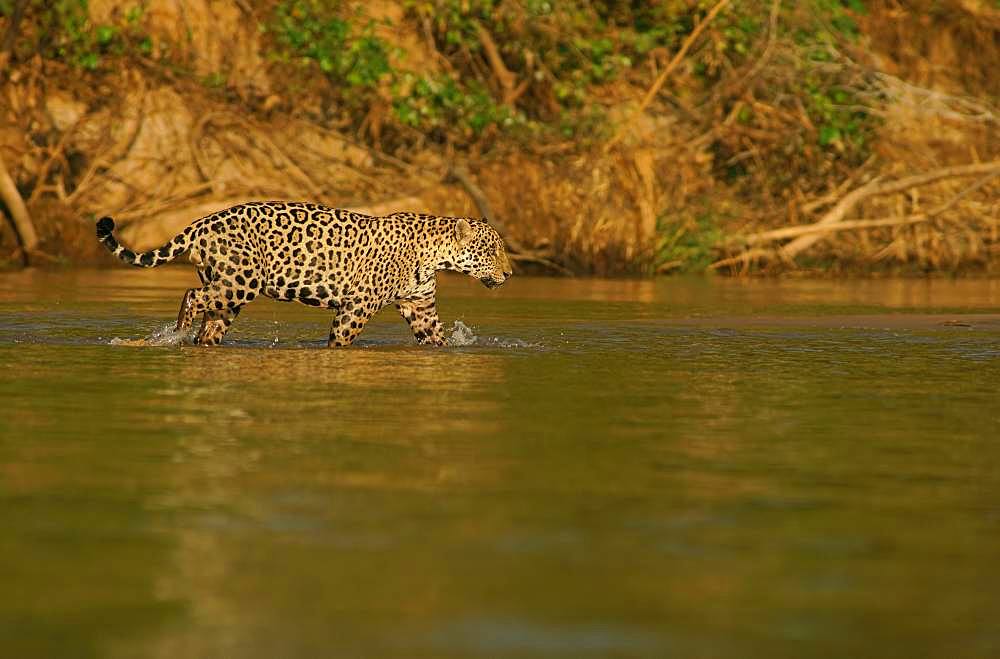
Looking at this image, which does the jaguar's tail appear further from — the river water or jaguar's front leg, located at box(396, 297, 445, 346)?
jaguar's front leg, located at box(396, 297, 445, 346)

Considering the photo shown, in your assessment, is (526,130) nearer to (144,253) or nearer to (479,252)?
(479,252)

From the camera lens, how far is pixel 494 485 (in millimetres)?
6039

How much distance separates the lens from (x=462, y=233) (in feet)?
42.9

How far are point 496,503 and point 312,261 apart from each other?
711 centimetres

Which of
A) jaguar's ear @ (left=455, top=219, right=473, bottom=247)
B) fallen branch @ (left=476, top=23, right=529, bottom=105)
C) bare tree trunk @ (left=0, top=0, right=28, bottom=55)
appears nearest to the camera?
jaguar's ear @ (left=455, top=219, right=473, bottom=247)

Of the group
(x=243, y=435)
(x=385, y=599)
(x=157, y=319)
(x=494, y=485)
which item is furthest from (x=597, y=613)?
(x=157, y=319)

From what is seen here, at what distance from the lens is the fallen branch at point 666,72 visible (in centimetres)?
2497

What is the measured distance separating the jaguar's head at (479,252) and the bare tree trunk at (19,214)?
1081 cm

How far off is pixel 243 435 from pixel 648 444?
4.56ft

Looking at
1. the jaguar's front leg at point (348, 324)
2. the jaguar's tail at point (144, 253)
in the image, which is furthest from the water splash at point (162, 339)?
the jaguar's front leg at point (348, 324)

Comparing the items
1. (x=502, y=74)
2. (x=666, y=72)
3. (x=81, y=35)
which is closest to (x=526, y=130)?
(x=502, y=74)

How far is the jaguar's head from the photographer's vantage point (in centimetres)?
1309

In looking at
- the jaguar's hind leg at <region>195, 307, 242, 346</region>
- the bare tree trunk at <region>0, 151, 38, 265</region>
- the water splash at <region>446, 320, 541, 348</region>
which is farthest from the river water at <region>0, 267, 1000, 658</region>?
the bare tree trunk at <region>0, 151, 38, 265</region>

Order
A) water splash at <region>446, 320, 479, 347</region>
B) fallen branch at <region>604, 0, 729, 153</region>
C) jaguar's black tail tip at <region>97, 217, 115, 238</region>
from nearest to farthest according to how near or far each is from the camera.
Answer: jaguar's black tail tip at <region>97, 217, 115, 238</region> → water splash at <region>446, 320, 479, 347</region> → fallen branch at <region>604, 0, 729, 153</region>
